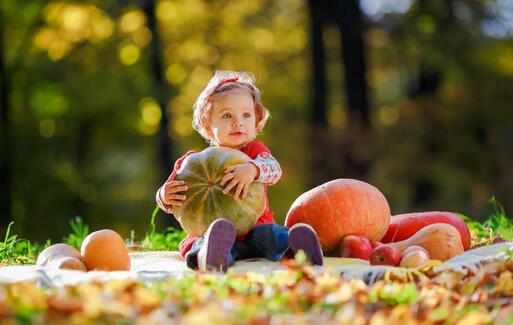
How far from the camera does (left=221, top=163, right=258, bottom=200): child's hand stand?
454 cm

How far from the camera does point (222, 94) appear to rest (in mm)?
5062

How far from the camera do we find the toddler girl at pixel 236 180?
4.19 metres

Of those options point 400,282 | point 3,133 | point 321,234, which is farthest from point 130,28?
point 400,282

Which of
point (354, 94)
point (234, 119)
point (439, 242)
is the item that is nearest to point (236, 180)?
point (234, 119)

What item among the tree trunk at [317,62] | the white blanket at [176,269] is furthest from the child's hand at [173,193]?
the tree trunk at [317,62]

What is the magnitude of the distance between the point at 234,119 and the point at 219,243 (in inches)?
41.6

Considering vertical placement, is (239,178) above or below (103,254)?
above

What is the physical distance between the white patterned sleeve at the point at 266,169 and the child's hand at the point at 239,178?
70 mm

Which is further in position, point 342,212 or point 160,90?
point 160,90

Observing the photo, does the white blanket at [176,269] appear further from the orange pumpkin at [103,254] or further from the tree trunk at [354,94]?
the tree trunk at [354,94]

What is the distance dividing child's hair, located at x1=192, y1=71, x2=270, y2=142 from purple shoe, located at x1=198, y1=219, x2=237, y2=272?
3.79 feet

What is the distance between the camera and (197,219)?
466 centimetres

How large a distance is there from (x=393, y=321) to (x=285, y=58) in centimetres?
1850

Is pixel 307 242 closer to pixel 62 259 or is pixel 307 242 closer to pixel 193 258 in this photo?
pixel 193 258
